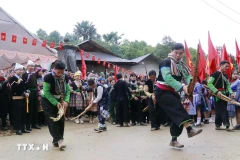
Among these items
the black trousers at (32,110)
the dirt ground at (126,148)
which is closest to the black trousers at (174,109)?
the dirt ground at (126,148)

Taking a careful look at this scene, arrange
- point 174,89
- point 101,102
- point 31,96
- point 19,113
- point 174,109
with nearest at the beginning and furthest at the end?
point 174,109
point 174,89
point 19,113
point 101,102
point 31,96

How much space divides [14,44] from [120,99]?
9544mm

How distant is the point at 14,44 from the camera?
53.8 feet

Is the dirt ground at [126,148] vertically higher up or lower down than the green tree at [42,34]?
lower down

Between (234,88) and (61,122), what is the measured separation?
5.62 metres

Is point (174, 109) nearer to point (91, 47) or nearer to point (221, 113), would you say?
point (221, 113)

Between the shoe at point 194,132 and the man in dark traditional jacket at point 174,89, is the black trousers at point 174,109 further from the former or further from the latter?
the shoe at point 194,132

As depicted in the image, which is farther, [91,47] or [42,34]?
[42,34]

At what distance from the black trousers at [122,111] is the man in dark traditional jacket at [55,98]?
3929 millimetres

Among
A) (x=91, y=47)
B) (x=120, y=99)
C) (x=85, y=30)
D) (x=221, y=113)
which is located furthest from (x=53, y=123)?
(x=85, y=30)

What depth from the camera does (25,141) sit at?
6.44m

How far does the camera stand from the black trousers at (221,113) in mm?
7602

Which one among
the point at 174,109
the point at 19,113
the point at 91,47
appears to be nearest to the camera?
the point at 174,109

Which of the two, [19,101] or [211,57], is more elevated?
[211,57]
